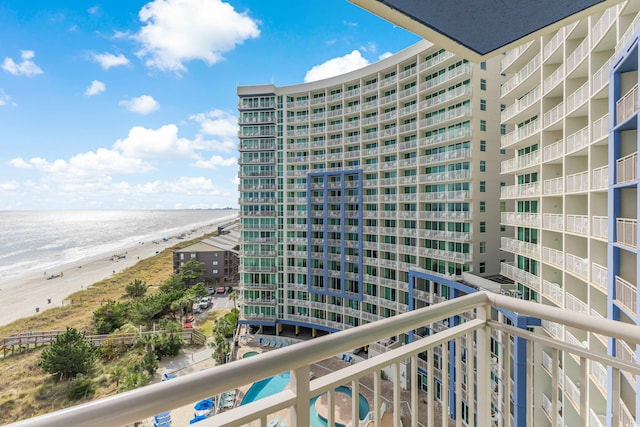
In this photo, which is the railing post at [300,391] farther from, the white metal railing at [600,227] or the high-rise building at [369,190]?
the high-rise building at [369,190]

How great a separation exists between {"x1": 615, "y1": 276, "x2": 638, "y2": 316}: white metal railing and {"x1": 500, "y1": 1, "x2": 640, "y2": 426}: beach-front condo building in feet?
0.08

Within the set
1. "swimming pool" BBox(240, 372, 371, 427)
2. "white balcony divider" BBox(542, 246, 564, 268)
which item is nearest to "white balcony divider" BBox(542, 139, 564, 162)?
"white balcony divider" BBox(542, 246, 564, 268)

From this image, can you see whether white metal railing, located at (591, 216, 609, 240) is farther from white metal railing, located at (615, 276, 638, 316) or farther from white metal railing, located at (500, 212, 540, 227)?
white metal railing, located at (500, 212, 540, 227)

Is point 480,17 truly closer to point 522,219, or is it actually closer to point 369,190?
point 522,219

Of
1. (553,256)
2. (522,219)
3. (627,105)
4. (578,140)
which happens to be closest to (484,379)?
(627,105)

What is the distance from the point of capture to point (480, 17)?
4.21ft

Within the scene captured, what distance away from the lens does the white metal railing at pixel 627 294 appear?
4.88m

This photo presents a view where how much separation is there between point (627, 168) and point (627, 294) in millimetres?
2212

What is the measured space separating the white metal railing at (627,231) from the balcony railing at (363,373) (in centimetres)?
545

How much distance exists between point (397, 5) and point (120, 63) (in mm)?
34493

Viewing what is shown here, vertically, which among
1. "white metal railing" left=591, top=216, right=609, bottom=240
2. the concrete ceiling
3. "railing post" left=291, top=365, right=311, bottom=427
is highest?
the concrete ceiling

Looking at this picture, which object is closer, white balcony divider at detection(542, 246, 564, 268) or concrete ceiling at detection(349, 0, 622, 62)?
concrete ceiling at detection(349, 0, 622, 62)

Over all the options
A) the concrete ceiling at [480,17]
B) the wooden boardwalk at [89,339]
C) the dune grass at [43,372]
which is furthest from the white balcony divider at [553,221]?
the wooden boardwalk at [89,339]

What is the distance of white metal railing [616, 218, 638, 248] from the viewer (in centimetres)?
499
